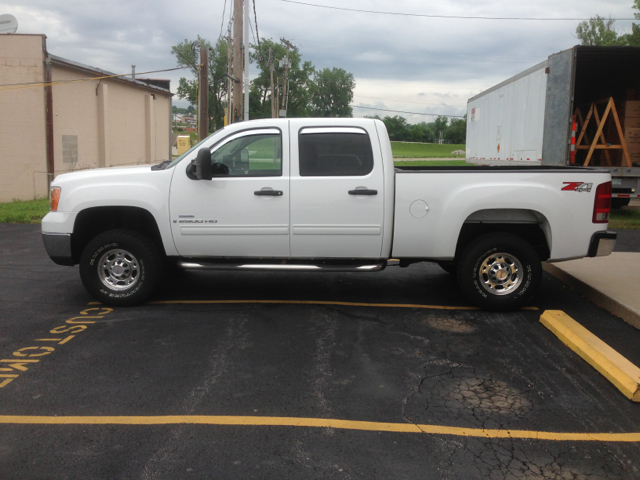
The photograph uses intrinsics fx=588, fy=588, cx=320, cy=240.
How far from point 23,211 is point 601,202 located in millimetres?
13938

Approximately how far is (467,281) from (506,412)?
Answer: 2586mm

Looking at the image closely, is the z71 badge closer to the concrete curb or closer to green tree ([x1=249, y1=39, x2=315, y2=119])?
the concrete curb

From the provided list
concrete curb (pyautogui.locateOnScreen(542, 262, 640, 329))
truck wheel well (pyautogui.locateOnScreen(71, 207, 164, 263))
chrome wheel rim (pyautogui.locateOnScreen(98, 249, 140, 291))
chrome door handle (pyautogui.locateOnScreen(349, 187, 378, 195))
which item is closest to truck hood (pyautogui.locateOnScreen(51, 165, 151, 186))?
truck wheel well (pyautogui.locateOnScreen(71, 207, 164, 263))

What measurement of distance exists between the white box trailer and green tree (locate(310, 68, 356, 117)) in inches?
4040

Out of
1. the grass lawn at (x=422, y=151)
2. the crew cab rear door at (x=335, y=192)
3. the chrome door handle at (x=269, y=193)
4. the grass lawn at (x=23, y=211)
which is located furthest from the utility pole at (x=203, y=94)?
the grass lawn at (x=422, y=151)

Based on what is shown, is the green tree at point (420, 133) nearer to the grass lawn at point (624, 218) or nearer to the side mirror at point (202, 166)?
the grass lawn at point (624, 218)

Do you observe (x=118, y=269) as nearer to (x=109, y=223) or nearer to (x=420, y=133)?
(x=109, y=223)

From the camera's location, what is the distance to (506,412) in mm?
4184

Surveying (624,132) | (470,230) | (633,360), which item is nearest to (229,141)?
(470,230)

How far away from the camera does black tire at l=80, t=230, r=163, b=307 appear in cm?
670

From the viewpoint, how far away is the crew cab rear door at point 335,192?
6.43 metres

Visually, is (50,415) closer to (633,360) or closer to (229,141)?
(229,141)

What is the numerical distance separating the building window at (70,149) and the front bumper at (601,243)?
18043mm

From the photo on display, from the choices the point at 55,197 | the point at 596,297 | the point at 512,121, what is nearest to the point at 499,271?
the point at 596,297
